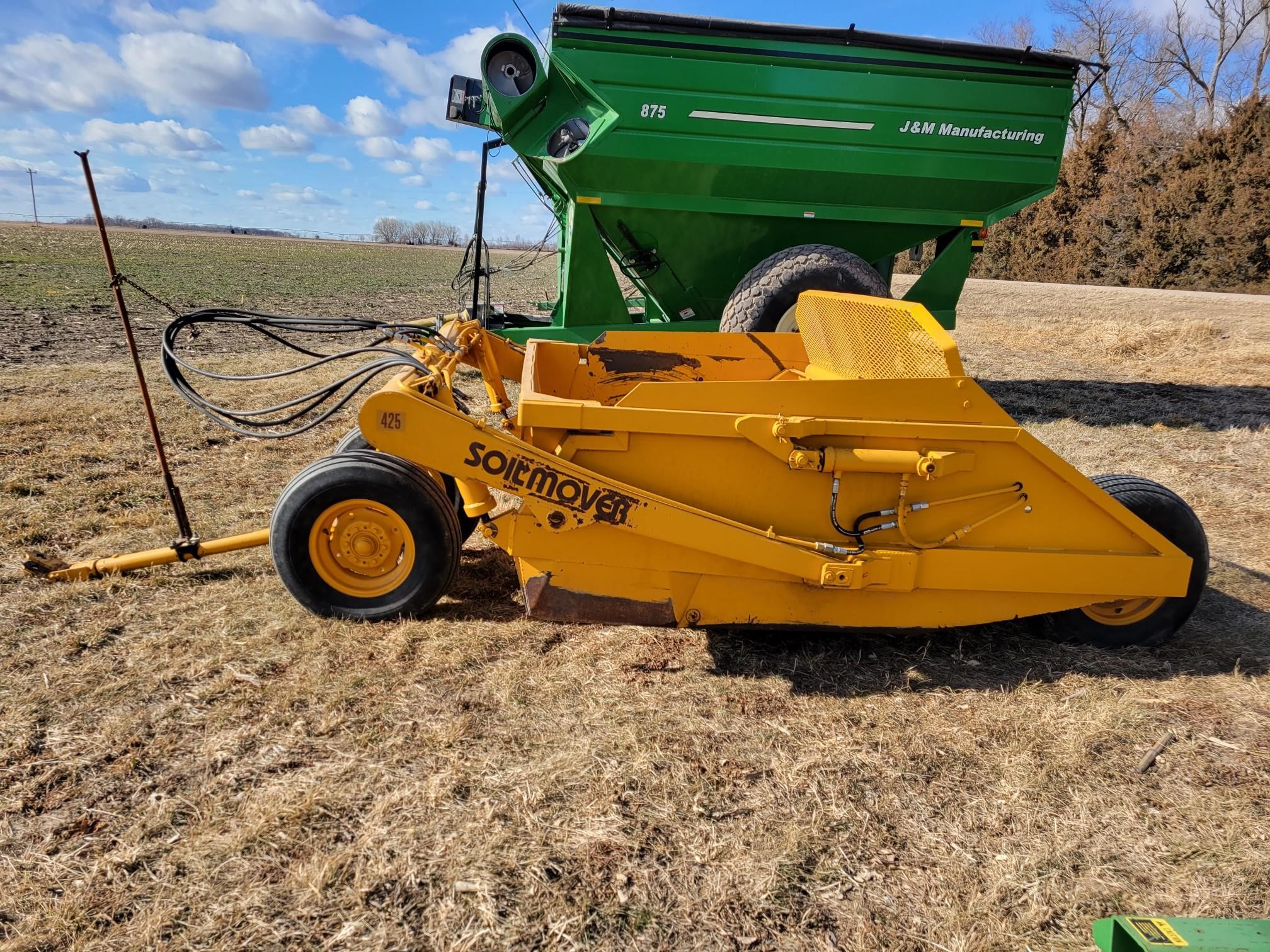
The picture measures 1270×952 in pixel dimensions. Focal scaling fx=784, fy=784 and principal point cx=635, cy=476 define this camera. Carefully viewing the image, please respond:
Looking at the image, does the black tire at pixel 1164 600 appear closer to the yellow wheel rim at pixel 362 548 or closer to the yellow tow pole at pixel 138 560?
the yellow wheel rim at pixel 362 548

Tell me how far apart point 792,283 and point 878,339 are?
254 cm

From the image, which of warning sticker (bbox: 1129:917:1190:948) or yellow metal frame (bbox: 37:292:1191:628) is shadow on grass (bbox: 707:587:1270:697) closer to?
yellow metal frame (bbox: 37:292:1191:628)

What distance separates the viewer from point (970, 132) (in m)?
6.27

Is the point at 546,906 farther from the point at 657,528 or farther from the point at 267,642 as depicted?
the point at 267,642

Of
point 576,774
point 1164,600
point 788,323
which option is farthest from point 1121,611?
point 788,323

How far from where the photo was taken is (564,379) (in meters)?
3.97

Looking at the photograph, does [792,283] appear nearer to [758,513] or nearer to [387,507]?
[758,513]

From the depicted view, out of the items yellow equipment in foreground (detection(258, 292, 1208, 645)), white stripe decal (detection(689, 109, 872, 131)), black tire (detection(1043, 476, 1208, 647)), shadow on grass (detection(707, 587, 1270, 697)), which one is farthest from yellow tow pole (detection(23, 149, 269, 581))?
white stripe decal (detection(689, 109, 872, 131))

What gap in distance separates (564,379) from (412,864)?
2.45m

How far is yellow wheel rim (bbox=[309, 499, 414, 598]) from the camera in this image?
3154mm

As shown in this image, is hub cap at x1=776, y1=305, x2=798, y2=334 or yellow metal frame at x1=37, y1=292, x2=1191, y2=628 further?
hub cap at x1=776, y1=305, x2=798, y2=334

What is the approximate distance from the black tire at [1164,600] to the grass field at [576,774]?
91mm

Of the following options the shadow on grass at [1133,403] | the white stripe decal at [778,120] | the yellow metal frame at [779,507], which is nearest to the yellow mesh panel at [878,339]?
the yellow metal frame at [779,507]

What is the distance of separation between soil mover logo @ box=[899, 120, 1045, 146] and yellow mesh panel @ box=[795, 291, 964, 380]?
11.3 feet
